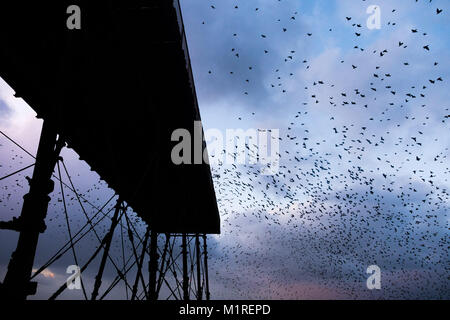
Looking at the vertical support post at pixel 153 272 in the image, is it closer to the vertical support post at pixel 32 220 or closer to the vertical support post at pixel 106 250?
the vertical support post at pixel 106 250

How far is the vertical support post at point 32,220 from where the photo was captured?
140 inches

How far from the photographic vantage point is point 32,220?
150 inches

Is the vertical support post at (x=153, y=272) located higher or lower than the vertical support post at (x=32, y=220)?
lower

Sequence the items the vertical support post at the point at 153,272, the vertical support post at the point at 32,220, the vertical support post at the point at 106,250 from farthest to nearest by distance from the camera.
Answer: the vertical support post at the point at 153,272 < the vertical support post at the point at 106,250 < the vertical support post at the point at 32,220

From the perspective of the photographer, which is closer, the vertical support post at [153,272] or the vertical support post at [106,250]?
the vertical support post at [106,250]

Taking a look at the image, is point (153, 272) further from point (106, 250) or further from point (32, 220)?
point (32, 220)

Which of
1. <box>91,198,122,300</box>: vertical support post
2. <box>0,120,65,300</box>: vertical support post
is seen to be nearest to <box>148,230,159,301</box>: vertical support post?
<box>91,198,122,300</box>: vertical support post

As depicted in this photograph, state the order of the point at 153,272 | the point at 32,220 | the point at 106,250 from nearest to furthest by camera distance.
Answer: the point at 32,220, the point at 106,250, the point at 153,272

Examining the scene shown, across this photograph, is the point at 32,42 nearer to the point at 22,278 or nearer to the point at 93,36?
the point at 93,36

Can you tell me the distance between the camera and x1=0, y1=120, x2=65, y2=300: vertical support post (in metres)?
3.57

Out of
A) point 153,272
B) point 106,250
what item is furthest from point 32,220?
point 153,272

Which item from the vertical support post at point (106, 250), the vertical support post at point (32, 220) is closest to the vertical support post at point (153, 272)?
the vertical support post at point (106, 250)

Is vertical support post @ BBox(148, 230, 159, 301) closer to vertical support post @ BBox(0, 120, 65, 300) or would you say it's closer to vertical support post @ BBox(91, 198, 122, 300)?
vertical support post @ BBox(91, 198, 122, 300)
